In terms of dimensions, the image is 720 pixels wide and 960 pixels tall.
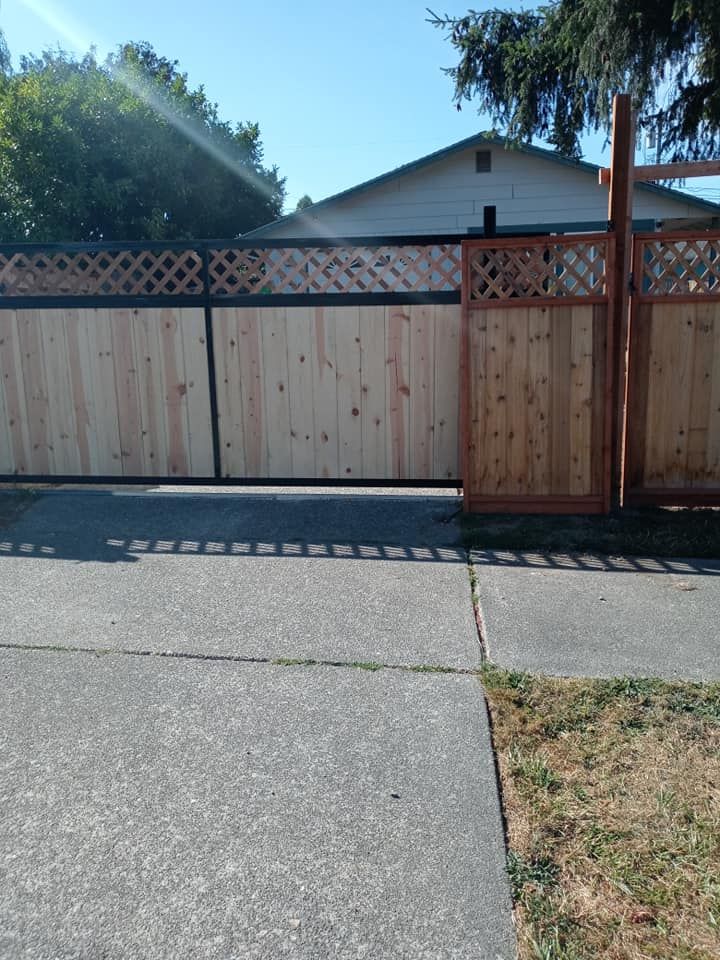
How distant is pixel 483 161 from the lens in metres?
11.9

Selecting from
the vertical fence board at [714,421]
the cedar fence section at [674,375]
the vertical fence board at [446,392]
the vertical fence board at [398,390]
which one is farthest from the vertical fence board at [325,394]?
the vertical fence board at [714,421]

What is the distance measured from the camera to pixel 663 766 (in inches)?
107

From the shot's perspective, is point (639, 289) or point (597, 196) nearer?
point (639, 289)

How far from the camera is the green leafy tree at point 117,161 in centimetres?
1331

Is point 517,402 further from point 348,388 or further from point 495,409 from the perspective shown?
point 348,388

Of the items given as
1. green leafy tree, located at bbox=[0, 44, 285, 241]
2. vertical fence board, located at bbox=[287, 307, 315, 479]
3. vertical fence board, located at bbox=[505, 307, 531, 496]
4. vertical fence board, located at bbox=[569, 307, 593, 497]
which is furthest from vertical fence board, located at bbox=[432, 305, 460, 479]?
green leafy tree, located at bbox=[0, 44, 285, 241]

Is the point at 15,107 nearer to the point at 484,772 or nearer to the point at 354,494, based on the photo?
the point at 354,494

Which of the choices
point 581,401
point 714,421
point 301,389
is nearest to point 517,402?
point 581,401

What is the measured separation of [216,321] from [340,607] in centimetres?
285

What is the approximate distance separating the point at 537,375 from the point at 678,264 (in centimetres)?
123

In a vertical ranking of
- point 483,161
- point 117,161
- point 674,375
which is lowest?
point 674,375

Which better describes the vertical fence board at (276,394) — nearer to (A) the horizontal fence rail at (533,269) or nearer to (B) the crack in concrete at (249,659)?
(A) the horizontal fence rail at (533,269)

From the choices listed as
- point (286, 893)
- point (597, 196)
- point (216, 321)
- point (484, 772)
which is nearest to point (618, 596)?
point (484, 772)

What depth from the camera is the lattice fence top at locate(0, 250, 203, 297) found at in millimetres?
6145
